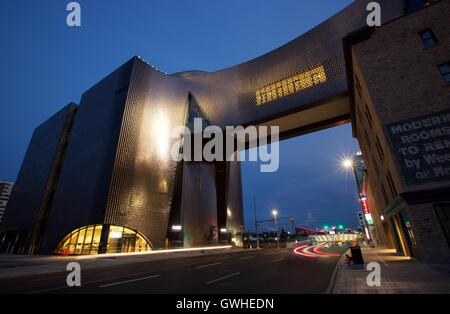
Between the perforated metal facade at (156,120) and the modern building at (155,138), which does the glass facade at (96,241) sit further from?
the perforated metal facade at (156,120)

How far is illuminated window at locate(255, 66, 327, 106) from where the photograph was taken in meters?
32.2

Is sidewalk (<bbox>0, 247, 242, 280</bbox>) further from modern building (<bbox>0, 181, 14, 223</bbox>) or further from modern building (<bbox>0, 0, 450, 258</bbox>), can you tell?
modern building (<bbox>0, 181, 14, 223</bbox>)

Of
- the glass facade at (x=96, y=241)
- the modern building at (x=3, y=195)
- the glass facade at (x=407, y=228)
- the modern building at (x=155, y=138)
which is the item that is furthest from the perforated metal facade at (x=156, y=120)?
the modern building at (x=3, y=195)

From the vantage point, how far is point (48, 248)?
31.9 m

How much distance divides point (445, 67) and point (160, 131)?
3309cm

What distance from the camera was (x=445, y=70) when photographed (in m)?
13.7

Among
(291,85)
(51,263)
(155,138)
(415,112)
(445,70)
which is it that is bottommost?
(51,263)

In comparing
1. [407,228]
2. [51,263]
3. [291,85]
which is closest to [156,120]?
[291,85]

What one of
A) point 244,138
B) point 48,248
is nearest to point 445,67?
Result: point 244,138

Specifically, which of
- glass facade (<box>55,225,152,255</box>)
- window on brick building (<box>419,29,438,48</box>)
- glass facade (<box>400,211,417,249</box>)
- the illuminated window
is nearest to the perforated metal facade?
the illuminated window

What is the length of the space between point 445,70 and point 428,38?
2792mm

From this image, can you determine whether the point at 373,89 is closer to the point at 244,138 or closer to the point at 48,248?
the point at 244,138

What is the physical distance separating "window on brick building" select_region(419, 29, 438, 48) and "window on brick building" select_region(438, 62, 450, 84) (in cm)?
164

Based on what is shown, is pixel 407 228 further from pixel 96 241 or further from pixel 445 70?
pixel 96 241
